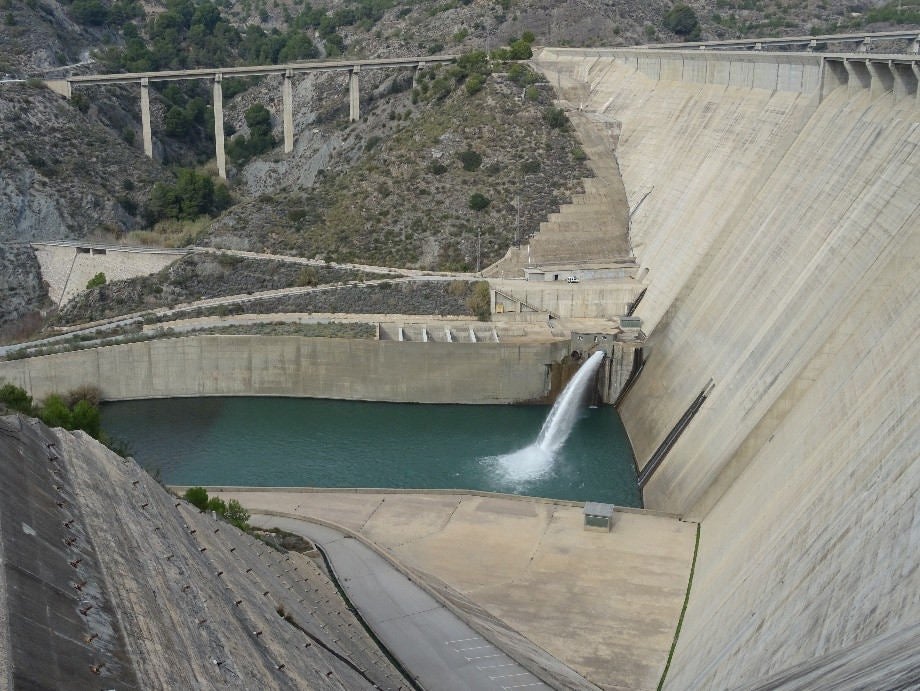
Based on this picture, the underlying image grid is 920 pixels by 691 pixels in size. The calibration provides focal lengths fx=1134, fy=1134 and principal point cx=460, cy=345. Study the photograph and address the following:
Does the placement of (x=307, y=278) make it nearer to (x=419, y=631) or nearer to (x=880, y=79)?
(x=880, y=79)

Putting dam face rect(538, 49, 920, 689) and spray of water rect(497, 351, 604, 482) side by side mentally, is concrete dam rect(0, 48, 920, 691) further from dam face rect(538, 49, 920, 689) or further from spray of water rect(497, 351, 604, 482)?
spray of water rect(497, 351, 604, 482)

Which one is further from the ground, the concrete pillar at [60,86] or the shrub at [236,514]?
the concrete pillar at [60,86]

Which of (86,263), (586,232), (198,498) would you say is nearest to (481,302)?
(586,232)

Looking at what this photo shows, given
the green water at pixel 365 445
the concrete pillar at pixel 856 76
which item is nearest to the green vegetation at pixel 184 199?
the green water at pixel 365 445

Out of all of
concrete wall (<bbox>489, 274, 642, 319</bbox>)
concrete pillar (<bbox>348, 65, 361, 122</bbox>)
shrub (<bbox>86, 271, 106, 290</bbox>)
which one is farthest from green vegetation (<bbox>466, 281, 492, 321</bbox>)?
concrete pillar (<bbox>348, 65, 361, 122</bbox>)

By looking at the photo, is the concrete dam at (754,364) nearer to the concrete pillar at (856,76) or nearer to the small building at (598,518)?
the concrete pillar at (856,76)
